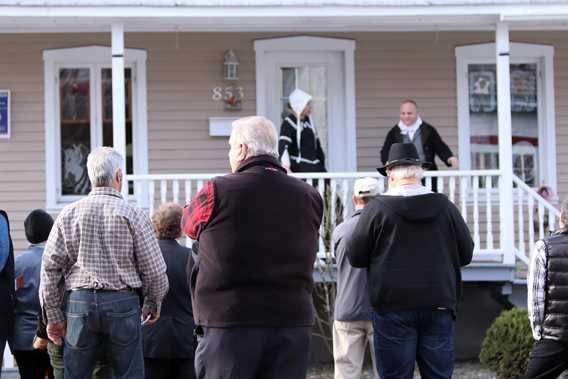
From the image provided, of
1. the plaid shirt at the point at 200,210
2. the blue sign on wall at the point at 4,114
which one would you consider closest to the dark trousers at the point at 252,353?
the plaid shirt at the point at 200,210

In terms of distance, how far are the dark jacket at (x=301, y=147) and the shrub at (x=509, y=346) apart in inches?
108

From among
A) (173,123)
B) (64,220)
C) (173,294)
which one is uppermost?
(173,123)

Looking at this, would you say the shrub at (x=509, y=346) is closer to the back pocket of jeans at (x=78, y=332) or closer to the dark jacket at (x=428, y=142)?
the dark jacket at (x=428, y=142)

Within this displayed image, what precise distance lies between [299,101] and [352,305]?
435cm

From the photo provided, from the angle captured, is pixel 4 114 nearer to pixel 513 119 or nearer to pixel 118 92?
pixel 118 92

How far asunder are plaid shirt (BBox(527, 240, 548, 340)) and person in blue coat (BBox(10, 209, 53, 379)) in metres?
3.37

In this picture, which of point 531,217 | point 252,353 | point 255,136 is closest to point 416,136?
point 531,217

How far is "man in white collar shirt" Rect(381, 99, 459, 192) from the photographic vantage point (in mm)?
11852

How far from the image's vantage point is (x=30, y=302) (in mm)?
7645

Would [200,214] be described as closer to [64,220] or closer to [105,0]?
[64,220]

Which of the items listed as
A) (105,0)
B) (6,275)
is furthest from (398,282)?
(105,0)

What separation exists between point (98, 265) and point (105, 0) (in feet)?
17.6

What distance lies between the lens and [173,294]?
6.94 meters

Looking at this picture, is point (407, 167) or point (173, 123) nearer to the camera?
point (407, 167)
